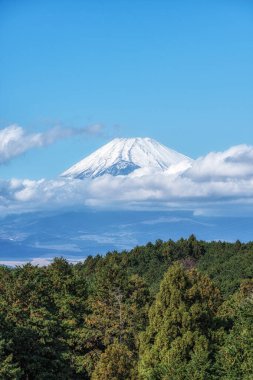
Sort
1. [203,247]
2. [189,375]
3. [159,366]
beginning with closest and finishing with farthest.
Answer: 1. [189,375]
2. [159,366]
3. [203,247]

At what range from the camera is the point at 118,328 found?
36.6 meters

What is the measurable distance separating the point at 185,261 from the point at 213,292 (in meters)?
35.2

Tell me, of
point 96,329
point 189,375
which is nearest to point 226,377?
point 189,375

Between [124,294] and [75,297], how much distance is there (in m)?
2.95

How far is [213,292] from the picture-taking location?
1566 inches

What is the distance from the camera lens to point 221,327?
29.6 meters

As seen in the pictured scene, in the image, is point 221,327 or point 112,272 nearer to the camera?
point 221,327

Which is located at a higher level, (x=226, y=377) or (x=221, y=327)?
(x=221, y=327)

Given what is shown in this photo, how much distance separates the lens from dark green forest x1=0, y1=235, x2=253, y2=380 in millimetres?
25750

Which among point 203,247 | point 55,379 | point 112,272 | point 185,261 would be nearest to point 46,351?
point 55,379

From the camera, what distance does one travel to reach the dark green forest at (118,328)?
25.8m

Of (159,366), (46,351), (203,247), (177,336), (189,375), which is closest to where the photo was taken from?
(189,375)

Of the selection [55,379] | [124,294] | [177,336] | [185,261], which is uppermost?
[185,261]

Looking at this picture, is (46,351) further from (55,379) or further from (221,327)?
(221,327)
